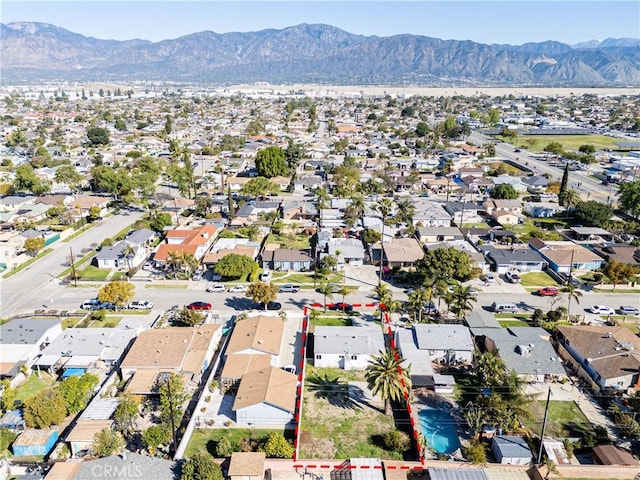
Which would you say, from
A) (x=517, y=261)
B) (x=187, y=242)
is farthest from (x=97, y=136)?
(x=517, y=261)

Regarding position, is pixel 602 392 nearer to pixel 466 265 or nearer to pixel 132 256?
pixel 466 265

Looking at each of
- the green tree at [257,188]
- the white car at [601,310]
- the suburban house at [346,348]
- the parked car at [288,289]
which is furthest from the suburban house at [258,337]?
the green tree at [257,188]

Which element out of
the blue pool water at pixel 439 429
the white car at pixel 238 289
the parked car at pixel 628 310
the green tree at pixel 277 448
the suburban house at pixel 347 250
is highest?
the suburban house at pixel 347 250

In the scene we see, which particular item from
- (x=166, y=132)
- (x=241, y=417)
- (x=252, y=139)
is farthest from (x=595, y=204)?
(x=166, y=132)

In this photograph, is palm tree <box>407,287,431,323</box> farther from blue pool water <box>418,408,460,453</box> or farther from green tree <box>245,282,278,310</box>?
green tree <box>245,282,278,310</box>

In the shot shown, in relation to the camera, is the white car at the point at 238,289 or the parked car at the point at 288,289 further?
the white car at the point at 238,289

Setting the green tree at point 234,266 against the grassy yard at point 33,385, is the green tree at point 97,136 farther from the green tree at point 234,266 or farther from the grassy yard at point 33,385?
the grassy yard at point 33,385
